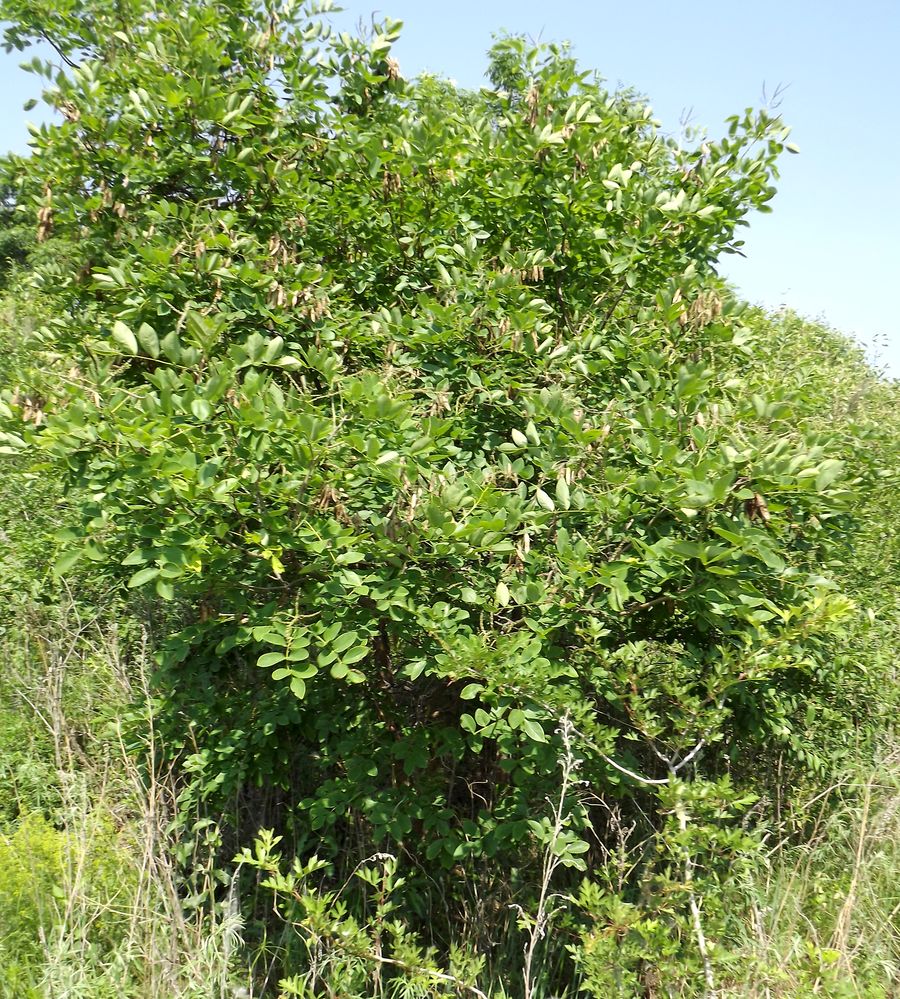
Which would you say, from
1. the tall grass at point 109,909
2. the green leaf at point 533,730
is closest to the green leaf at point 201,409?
the tall grass at point 109,909

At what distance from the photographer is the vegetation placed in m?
2.62

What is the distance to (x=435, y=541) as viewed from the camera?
8.55 ft

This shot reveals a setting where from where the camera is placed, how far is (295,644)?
2.60 meters

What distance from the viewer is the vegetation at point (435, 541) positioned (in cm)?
262

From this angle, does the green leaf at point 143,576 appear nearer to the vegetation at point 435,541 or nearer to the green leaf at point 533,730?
the vegetation at point 435,541

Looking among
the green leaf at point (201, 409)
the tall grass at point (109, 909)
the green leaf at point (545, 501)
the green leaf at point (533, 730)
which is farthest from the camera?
the tall grass at point (109, 909)

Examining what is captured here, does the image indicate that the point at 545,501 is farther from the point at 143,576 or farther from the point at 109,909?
the point at 109,909

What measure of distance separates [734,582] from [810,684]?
48.2 inches

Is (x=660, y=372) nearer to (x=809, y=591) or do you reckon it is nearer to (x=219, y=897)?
(x=809, y=591)

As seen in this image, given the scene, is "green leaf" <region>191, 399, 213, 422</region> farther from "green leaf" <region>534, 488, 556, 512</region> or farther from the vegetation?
"green leaf" <region>534, 488, 556, 512</region>

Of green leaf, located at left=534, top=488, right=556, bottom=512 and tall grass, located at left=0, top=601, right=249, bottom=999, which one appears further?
tall grass, located at left=0, top=601, right=249, bottom=999

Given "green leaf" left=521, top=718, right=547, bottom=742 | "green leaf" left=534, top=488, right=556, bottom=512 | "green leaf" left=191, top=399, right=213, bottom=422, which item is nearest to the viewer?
"green leaf" left=191, top=399, right=213, bottom=422

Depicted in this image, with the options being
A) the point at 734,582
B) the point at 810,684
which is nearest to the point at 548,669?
the point at 734,582

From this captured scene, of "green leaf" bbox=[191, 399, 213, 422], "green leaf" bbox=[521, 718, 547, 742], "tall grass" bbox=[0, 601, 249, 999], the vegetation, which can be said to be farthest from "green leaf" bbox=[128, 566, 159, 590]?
"green leaf" bbox=[521, 718, 547, 742]
